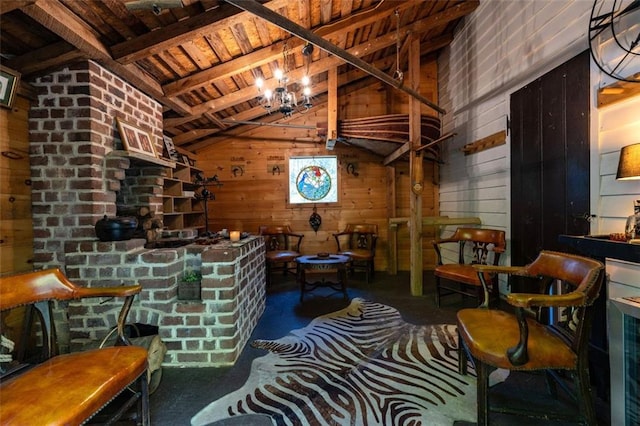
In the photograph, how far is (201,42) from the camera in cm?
262

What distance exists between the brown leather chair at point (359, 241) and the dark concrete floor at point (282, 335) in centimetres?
45

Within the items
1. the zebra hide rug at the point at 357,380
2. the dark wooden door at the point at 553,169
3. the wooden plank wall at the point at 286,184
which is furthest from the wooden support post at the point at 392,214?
the zebra hide rug at the point at 357,380

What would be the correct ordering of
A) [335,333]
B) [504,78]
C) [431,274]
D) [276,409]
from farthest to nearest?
1. [431,274]
2. [504,78]
3. [335,333]
4. [276,409]

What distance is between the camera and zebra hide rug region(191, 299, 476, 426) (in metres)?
1.59

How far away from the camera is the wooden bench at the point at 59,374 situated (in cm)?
99

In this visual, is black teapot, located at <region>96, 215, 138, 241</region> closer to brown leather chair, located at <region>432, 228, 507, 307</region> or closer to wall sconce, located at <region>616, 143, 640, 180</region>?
brown leather chair, located at <region>432, 228, 507, 307</region>

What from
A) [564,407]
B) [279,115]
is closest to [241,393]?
[564,407]

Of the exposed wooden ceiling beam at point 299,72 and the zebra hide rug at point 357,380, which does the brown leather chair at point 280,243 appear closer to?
the zebra hide rug at point 357,380

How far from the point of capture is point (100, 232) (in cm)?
217

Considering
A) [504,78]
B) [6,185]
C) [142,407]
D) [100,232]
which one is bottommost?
[142,407]

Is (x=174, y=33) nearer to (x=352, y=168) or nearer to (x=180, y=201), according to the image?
(x=180, y=201)

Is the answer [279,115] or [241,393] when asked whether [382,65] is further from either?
[241,393]

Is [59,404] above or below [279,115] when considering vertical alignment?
below

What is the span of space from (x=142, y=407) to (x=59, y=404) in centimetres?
49
